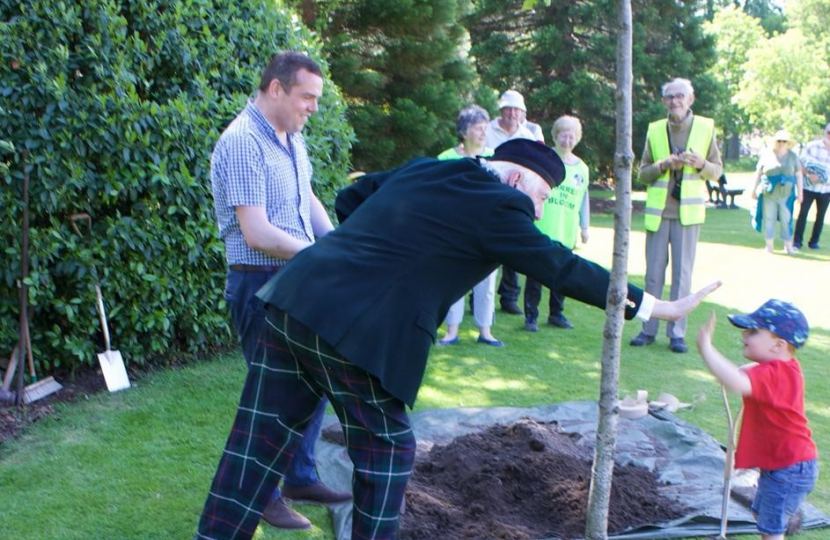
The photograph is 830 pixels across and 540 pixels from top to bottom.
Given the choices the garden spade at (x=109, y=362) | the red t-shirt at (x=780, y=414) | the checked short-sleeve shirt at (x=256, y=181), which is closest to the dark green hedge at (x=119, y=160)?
the garden spade at (x=109, y=362)

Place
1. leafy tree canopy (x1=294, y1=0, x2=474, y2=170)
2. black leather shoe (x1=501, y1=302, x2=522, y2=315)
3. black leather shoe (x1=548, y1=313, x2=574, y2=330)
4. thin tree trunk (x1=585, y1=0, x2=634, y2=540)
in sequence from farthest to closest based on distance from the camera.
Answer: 1. leafy tree canopy (x1=294, y1=0, x2=474, y2=170)
2. black leather shoe (x1=501, y1=302, x2=522, y2=315)
3. black leather shoe (x1=548, y1=313, x2=574, y2=330)
4. thin tree trunk (x1=585, y1=0, x2=634, y2=540)

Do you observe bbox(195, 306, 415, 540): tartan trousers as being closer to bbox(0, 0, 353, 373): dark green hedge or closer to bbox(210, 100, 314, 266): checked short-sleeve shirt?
bbox(210, 100, 314, 266): checked short-sleeve shirt

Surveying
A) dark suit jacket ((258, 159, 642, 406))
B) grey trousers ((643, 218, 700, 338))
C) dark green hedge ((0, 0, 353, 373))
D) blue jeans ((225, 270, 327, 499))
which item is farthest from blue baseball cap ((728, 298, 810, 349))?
dark green hedge ((0, 0, 353, 373))

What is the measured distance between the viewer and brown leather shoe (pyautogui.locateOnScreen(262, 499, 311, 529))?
13.0 feet

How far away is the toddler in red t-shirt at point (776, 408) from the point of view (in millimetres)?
3459

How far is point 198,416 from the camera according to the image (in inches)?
216

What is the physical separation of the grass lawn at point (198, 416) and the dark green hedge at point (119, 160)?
519 millimetres

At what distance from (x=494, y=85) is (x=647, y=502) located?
19252 mm

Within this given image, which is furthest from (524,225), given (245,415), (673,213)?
(673,213)

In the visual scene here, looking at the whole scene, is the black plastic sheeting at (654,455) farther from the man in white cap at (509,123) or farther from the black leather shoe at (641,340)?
the man in white cap at (509,123)

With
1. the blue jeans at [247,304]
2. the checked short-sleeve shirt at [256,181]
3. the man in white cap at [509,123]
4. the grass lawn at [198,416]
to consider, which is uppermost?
the man in white cap at [509,123]

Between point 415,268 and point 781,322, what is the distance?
1.65 meters

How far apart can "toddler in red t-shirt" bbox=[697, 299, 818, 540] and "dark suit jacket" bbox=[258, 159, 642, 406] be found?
1025 millimetres

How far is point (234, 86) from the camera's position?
21.0 feet
